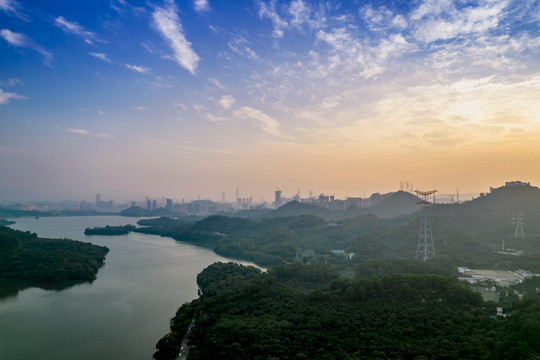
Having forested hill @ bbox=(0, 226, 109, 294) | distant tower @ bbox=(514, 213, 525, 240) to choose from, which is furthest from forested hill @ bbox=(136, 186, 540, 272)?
forested hill @ bbox=(0, 226, 109, 294)

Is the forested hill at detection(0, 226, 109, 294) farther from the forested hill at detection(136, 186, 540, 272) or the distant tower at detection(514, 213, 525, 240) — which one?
the distant tower at detection(514, 213, 525, 240)

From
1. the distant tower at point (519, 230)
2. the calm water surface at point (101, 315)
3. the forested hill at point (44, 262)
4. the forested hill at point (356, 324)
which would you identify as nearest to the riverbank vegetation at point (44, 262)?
the forested hill at point (44, 262)

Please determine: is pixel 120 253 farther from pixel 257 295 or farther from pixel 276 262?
pixel 257 295

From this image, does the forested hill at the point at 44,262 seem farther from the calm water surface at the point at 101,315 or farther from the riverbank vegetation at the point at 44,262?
the calm water surface at the point at 101,315

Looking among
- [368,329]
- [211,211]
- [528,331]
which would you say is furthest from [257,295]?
[211,211]

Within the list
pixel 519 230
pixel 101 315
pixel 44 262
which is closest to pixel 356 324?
pixel 101 315

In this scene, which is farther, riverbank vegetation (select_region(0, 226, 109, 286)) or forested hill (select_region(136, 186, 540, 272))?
forested hill (select_region(136, 186, 540, 272))

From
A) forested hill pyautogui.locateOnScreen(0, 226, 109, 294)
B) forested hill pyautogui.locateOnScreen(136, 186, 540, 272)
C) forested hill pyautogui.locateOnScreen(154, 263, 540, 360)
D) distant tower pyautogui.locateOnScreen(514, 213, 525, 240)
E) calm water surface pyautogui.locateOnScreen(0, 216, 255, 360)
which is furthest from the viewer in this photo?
distant tower pyautogui.locateOnScreen(514, 213, 525, 240)
